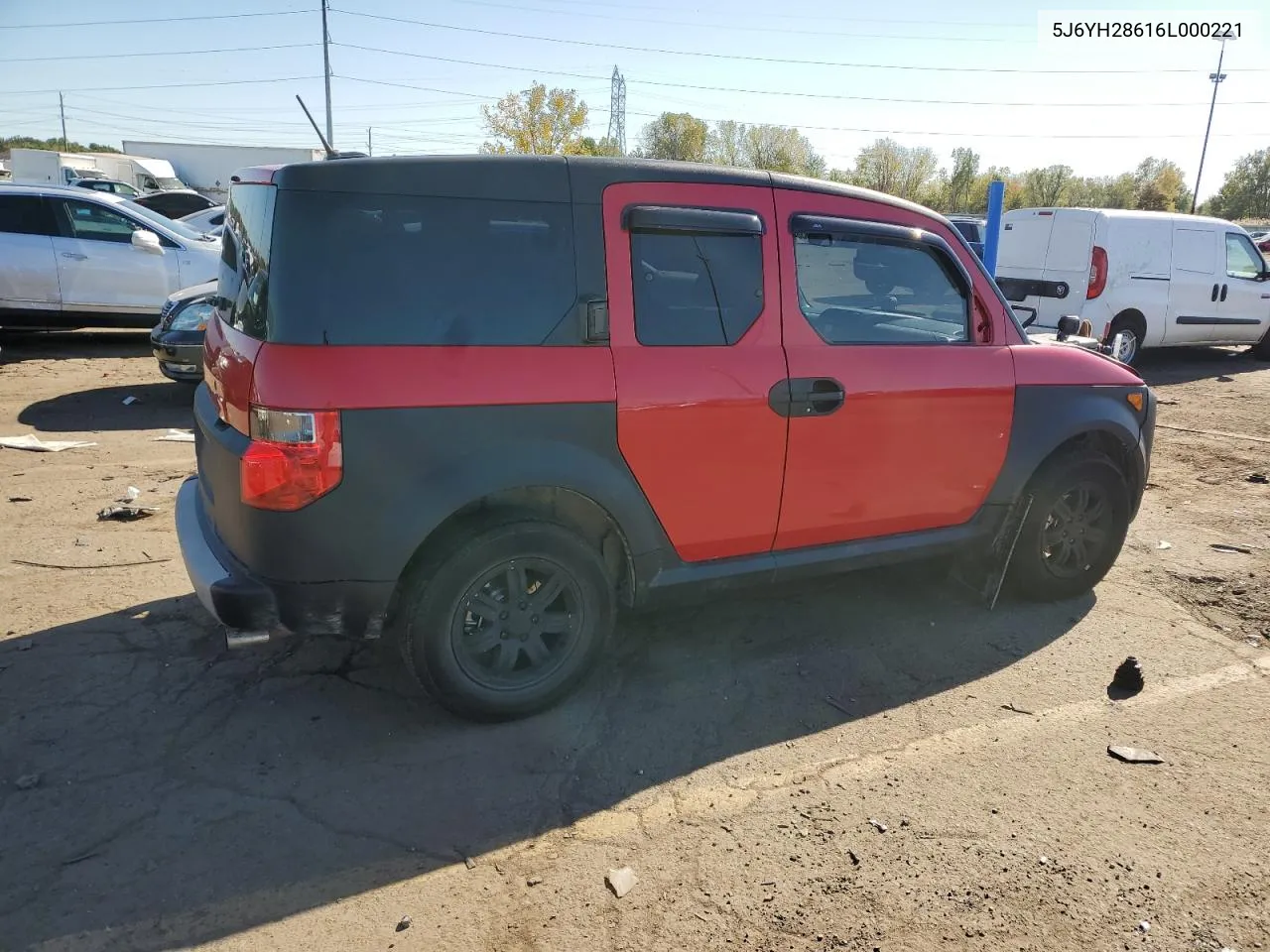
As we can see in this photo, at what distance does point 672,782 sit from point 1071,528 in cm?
268

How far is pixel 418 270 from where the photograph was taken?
296 cm

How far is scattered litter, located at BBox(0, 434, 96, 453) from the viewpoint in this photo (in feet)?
22.0

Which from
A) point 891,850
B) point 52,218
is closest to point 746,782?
point 891,850

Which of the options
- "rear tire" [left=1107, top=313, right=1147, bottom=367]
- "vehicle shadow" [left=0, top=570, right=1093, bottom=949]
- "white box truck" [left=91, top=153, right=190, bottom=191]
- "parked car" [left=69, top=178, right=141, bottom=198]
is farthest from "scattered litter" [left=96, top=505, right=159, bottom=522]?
"white box truck" [left=91, top=153, right=190, bottom=191]

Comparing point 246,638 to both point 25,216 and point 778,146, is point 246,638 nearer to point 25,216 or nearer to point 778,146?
point 25,216

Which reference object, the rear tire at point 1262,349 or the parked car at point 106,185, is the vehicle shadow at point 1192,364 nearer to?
the rear tire at point 1262,349

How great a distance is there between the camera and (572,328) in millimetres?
3164

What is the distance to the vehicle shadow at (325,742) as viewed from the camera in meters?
2.54

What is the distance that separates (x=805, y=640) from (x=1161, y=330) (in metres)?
10.4

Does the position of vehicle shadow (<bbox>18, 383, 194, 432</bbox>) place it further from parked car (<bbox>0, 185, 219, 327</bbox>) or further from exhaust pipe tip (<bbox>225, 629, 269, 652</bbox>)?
exhaust pipe tip (<bbox>225, 629, 269, 652</bbox>)

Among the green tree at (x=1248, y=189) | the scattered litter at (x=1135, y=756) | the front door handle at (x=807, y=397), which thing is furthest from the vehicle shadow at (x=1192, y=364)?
the green tree at (x=1248, y=189)

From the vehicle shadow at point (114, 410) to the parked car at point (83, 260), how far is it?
1.95m

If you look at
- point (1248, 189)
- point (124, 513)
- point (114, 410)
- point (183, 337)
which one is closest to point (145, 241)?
point (114, 410)

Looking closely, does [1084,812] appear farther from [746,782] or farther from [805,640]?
[805,640]
